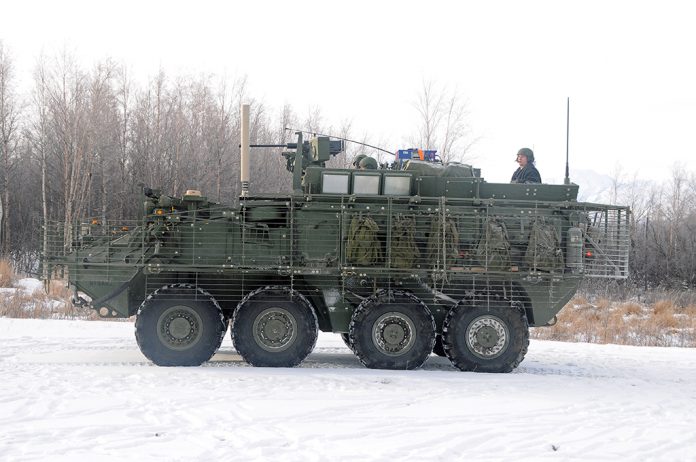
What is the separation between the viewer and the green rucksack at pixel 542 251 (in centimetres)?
1079

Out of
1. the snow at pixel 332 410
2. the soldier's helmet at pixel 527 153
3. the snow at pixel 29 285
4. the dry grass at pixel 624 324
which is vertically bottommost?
the dry grass at pixel 624 324

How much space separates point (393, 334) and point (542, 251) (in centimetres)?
236

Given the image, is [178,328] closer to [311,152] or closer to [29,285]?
[311,152]

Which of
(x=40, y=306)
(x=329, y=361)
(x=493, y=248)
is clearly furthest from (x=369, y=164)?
(x=40, y=306)

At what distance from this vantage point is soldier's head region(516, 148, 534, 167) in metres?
11.8

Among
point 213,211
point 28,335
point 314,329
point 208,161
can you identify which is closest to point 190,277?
point 213,211

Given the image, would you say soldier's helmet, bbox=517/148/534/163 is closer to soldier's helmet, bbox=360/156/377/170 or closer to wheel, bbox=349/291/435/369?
soldier's helmet, bbox=360/156/377/170

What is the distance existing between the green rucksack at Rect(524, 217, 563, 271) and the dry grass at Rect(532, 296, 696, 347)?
629 cm

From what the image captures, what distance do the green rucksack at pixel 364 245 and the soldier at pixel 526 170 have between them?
8.16ft

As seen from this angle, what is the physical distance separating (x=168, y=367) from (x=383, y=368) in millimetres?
2864

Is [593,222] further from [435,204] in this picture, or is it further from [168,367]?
[168,367]

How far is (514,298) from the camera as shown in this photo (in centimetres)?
1098

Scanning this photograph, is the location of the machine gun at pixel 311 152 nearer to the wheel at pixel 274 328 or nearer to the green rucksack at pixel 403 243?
the green rucksack at pixel 403 243

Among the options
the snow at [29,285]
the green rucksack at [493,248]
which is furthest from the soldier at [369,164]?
the snow at [29,285]
